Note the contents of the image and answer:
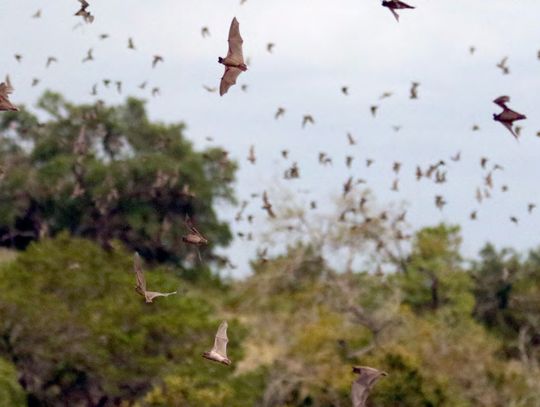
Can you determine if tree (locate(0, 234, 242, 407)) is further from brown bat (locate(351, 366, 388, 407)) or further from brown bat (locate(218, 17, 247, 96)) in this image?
brown bat (locate(218, 17, 247, 96))

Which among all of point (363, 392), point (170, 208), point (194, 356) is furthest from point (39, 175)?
point (363, 392)

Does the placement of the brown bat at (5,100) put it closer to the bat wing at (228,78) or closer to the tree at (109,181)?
the bat wing at (228,78)

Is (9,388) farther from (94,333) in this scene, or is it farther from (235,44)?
(235,44)

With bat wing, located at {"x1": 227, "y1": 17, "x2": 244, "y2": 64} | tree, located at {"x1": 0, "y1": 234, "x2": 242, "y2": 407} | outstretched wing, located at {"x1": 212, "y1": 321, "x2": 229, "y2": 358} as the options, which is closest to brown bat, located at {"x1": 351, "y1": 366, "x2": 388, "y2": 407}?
outstretched wing, located at {"x1": 212, "y1": 321, "x2": 229, "y2": 358}

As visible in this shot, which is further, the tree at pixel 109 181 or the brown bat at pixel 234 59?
the tree at pixel 109 181

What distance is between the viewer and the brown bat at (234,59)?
410 inches

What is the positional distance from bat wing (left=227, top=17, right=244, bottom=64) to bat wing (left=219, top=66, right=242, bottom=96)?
0.08 meters

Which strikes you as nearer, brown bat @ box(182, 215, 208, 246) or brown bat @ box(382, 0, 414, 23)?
brown bat @ box(382, 0, 414, 23)

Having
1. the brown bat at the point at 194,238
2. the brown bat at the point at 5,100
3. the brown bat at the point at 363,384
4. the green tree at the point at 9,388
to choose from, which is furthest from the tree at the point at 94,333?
the brown bat at the point at 5,100

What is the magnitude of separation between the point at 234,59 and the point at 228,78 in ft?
0.88

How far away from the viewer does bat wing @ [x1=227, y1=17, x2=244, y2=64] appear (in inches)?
413

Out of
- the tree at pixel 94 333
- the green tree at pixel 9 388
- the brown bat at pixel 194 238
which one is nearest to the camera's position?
the brown bat at pixel 194 238

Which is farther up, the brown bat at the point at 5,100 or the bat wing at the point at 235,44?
the bat wing at the point at 235,44

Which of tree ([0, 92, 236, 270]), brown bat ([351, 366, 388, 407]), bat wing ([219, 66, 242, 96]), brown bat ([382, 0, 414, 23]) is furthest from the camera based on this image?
tree ([0, 92, 236, 270])
